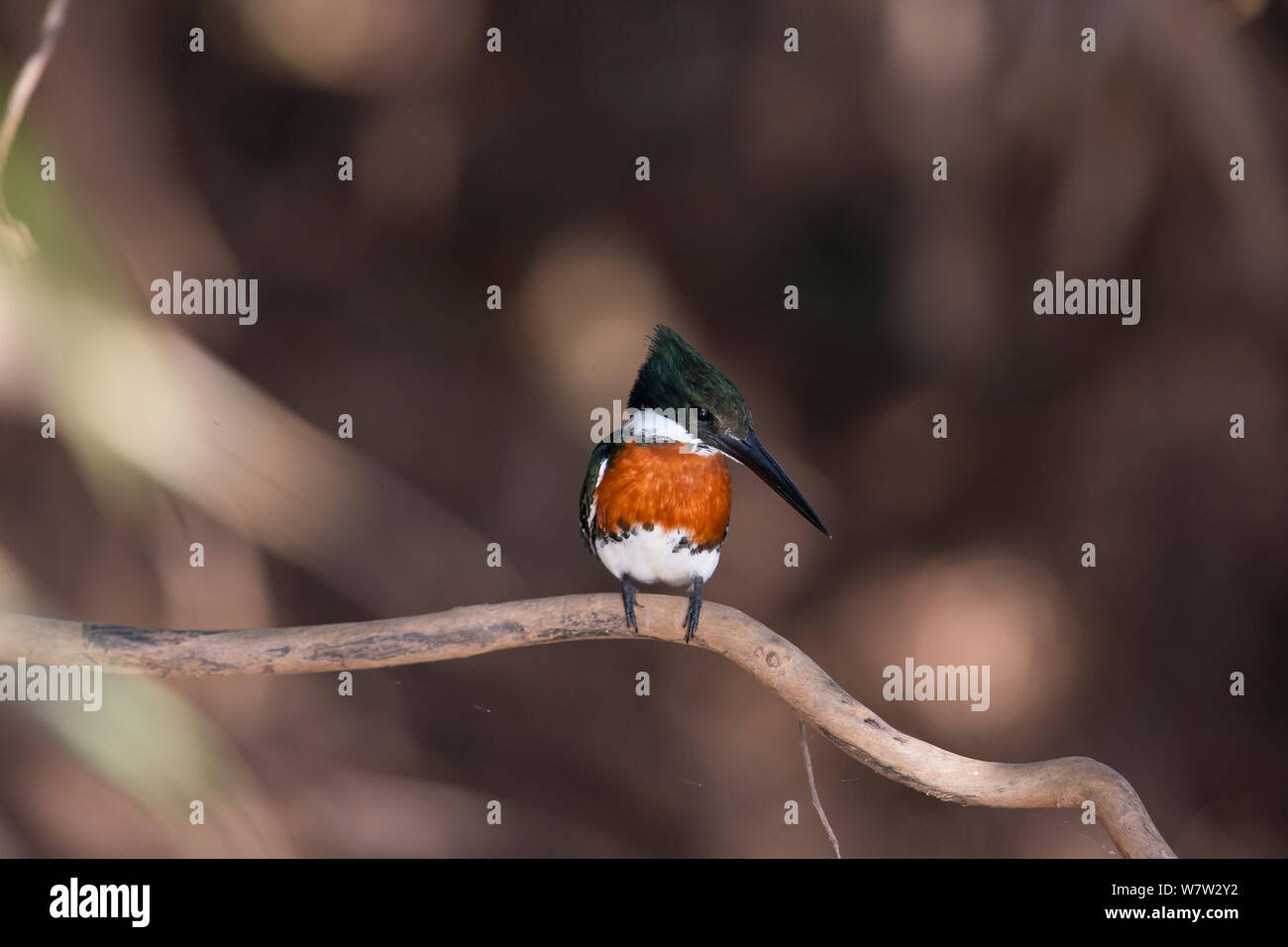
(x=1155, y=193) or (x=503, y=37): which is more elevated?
(x=503, y=37)

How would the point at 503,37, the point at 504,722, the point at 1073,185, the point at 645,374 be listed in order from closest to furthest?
1. the point at 645,374
2. the point at 1073,185
3. the point at 503,37
4. the point at 504,722

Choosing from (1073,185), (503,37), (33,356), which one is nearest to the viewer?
(33,356)

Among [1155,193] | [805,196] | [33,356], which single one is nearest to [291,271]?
[33,356]

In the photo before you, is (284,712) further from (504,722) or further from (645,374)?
(645,374)

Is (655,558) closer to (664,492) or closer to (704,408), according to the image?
(664,492)

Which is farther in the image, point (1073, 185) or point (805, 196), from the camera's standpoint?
point (805, 196)

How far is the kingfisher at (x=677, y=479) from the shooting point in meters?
1.28

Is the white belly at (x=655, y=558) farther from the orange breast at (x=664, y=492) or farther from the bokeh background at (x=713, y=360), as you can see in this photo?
the bokeh background at (x=713, y=360)

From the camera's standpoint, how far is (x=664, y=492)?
4.23ft

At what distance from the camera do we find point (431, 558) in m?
2.42

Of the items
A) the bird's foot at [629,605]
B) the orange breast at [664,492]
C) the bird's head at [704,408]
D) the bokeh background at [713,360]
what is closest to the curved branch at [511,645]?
the bird's foot at [629,605]

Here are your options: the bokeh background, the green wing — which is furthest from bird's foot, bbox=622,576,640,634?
the bokeh background

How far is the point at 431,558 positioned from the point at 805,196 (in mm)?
1276

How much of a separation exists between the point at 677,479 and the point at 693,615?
180mm
